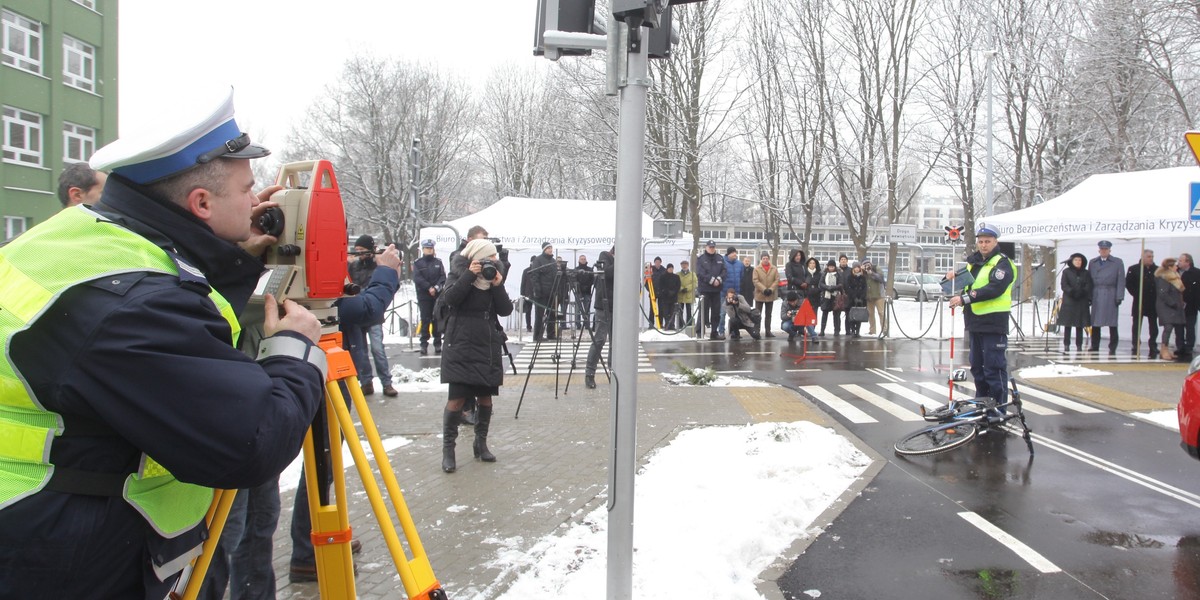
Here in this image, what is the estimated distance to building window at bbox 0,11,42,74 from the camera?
29.2m

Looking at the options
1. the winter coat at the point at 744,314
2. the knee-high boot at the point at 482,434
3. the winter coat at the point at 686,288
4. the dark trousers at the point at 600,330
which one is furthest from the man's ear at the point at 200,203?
the winter coat at the point at 686,288

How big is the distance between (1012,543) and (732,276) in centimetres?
1417

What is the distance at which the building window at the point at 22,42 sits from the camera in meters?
29.2

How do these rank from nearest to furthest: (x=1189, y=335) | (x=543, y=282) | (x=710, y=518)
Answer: (x=710, y=518)
(x=1189, y=335)
(x=543, y=282)

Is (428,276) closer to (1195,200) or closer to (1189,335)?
(1195,200)

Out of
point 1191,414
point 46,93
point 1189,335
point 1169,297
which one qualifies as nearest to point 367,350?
point 1191,414

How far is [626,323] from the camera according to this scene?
357cm

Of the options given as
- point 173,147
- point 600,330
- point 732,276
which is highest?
point 173,147

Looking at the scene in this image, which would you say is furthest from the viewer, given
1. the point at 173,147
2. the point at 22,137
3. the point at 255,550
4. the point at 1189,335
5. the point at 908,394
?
the point at 22,137

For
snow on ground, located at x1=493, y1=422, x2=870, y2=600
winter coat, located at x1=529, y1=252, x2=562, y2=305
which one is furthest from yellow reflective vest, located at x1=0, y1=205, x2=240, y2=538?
winter coat, located at x1=529, y1=252, x2=562, y2=305

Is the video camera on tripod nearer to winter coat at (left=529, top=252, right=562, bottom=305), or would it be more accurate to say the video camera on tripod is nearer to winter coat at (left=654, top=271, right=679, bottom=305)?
winter coat at (left=529, top=252, right=562, bottom=305)

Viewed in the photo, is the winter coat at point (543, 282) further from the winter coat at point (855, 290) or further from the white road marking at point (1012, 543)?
the white road marking at point (1012, 543)

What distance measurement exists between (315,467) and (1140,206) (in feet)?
51.8

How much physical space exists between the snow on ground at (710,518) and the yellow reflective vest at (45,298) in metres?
2.63
